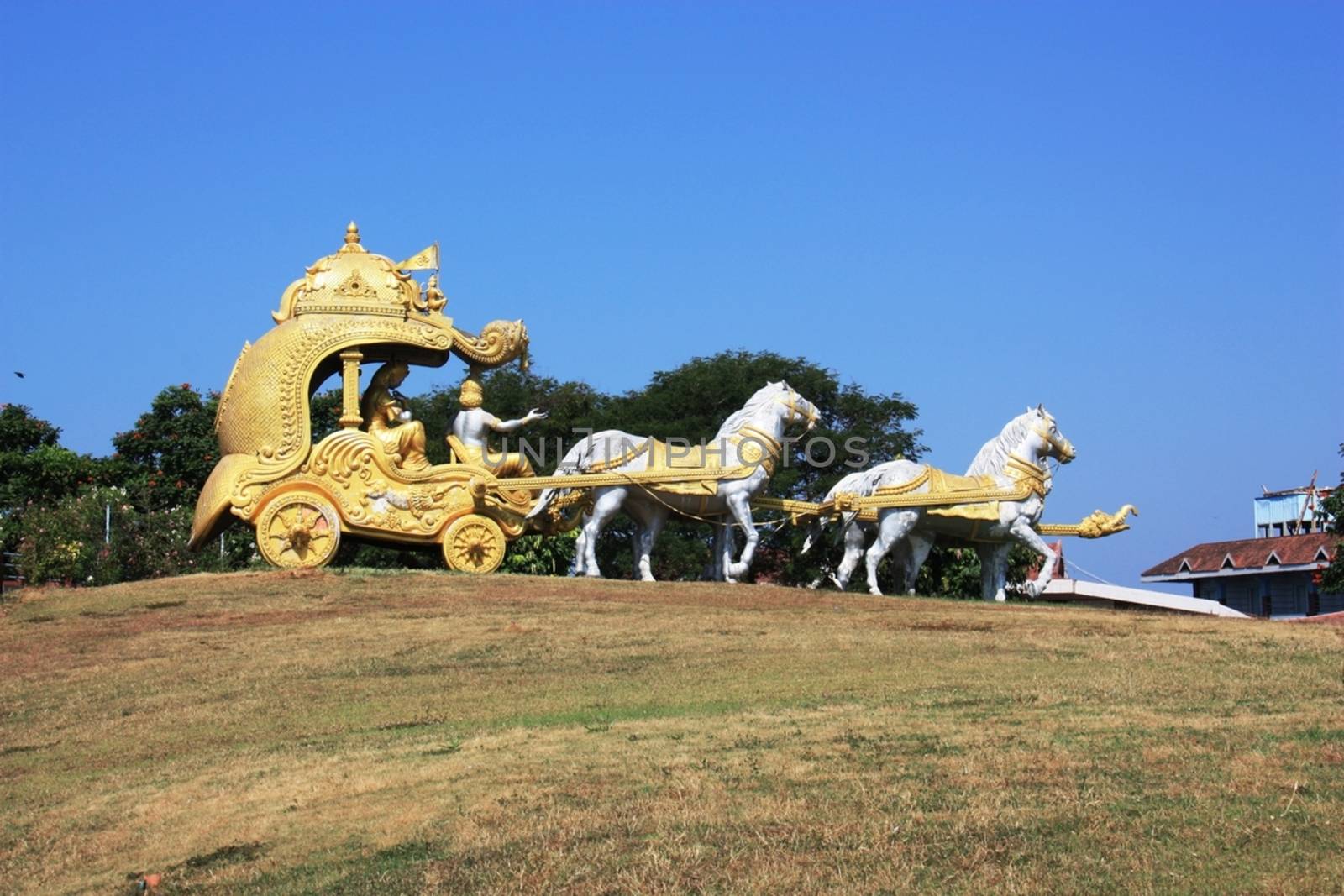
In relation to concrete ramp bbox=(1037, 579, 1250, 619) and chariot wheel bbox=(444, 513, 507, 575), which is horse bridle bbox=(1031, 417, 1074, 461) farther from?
concrete ramp bbox=(1037, 579, 1250, 619)

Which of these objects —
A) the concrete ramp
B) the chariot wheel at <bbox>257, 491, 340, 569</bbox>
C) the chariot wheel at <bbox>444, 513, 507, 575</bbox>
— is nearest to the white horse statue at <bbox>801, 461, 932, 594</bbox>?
the chariot wheel at <bbox>444, 513, 507, 575</bbox>

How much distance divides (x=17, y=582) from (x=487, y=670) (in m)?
23.0

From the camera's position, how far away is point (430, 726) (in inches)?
719

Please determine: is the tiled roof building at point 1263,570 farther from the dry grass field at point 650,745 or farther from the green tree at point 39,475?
the green tree at point 39,475

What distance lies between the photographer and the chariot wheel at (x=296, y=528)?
89.4ft

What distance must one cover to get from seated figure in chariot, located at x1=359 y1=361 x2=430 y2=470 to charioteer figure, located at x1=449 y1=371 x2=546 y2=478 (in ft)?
2.05

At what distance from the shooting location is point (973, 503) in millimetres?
28609

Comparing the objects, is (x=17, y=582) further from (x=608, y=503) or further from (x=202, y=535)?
(x=608, y=503)

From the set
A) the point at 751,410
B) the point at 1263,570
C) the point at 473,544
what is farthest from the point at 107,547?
the point at 1263,570

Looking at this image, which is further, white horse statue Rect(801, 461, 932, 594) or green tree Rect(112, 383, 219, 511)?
green tree Rect(112, 383, 219, 511)

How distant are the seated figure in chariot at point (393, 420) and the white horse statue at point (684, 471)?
207cm

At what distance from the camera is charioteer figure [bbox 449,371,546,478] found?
2809 centimetres

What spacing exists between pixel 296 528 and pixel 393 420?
2372 millimetres

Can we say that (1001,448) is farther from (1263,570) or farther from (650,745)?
(1263,570)
